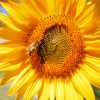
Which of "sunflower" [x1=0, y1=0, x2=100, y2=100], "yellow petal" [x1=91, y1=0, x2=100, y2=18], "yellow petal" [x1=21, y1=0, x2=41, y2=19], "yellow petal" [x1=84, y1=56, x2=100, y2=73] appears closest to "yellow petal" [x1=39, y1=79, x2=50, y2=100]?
"sunflower" [x1=0, y1=0, x2=100, y2=100]

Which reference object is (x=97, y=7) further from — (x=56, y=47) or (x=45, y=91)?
(x=45, y=91)

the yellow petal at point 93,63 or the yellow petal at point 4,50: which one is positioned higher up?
the yellow petal at point 4,50

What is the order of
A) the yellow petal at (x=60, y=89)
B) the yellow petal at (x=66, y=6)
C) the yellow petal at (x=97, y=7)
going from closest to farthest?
the yellow petal at (x=97, y=7)
the yellow petal at (x=66, y=6)
the yellow petal at (x=60, y=89)

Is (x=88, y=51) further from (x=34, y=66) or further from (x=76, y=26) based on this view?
(x=34, y=66)

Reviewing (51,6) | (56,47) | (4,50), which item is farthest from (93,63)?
(4,50)

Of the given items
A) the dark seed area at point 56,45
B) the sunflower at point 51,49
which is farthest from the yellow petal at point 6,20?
the dark seed area at point 56,45

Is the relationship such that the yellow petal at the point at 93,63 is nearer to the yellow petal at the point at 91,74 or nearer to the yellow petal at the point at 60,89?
the yellow petal at the point at 91,74

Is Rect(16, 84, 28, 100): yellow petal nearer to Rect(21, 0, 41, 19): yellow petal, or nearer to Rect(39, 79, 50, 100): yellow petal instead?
Rect(39, 79, 50, 100): yellow petal

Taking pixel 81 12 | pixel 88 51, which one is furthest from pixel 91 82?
pixel 81 12
